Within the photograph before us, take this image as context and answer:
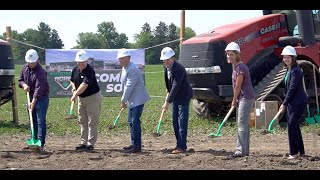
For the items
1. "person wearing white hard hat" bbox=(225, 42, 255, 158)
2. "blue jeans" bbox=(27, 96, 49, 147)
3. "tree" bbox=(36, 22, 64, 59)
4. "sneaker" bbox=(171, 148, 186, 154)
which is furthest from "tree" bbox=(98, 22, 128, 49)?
"person wearing white hard hat" bbox=(225, 42, 255, 158)

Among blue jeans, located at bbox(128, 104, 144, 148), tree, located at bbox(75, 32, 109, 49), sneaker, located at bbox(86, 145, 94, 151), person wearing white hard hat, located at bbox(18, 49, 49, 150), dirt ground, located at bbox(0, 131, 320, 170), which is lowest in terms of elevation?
dirt ground, located at bbox(0, 131, 320, 170)

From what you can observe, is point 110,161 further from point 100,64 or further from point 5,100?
point 100,64

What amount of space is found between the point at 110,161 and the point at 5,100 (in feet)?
20.3

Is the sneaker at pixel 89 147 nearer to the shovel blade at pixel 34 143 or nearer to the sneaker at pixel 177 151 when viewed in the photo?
the shovel blade at pixel 34 143

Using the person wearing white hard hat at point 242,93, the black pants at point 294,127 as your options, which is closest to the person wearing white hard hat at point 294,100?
the black pants at point 294,127

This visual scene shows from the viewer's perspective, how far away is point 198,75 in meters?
13.4

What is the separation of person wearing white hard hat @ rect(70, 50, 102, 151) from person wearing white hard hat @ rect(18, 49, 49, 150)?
1.80 feet

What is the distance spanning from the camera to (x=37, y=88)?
33.1ft

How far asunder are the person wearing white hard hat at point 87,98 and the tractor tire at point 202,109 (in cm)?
491

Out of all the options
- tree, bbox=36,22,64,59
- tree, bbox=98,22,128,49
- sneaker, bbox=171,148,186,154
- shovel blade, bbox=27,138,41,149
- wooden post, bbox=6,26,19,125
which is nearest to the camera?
sneaker, bbox=171,148,186,154

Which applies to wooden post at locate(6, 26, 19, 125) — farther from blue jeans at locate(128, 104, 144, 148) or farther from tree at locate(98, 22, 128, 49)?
tree at locate(98, 22, 128, 49)

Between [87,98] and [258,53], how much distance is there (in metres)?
5.13

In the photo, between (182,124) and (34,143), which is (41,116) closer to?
(34,143)

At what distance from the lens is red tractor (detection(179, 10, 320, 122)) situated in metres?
13.2
